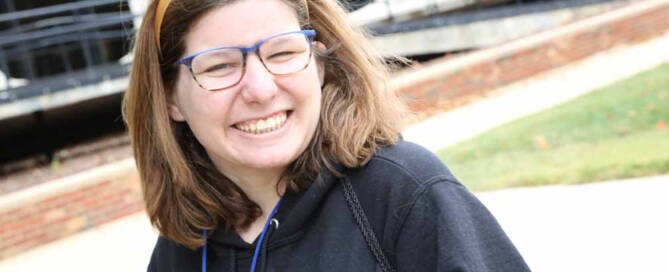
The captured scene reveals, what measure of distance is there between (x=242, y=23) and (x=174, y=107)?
0.42 m

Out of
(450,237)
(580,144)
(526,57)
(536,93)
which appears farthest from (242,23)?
(526,57)

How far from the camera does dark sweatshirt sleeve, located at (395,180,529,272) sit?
1436 mm

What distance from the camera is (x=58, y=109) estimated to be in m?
11.9

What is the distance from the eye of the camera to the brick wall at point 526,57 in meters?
8.72

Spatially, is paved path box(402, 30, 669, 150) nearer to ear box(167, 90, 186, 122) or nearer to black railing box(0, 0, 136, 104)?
black railing box(0, 0, 136, 104)

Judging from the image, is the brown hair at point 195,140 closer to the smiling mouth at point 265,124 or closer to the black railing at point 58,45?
the smiling mouth at point 265,124

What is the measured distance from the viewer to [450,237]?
144 cm

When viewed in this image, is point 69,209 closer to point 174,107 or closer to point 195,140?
point 195,140

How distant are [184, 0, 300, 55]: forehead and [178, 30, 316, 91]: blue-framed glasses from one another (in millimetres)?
17

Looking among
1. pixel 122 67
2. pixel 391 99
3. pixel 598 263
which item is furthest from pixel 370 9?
pixel 391 99

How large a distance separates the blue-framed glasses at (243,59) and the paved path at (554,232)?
7.42 feet

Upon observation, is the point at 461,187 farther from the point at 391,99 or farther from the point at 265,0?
the point at 265,0

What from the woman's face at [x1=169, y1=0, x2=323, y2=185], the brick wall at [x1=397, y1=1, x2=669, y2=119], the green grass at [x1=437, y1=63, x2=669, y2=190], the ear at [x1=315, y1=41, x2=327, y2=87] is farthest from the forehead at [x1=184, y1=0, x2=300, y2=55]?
the brick wall at [x1=397, y1=1, x2=669, y2=119]

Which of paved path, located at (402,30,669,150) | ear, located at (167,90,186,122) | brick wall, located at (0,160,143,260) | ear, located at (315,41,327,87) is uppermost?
ear, located at (315,41,327,87)
